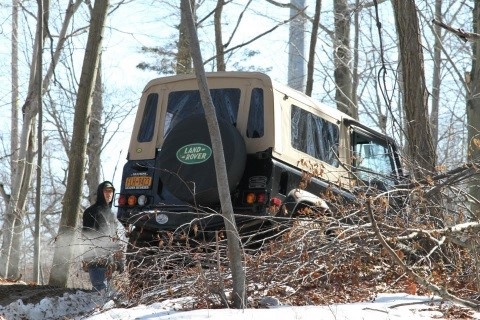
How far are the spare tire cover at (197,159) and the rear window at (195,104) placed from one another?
363 millimetres

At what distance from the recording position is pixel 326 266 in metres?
7.62

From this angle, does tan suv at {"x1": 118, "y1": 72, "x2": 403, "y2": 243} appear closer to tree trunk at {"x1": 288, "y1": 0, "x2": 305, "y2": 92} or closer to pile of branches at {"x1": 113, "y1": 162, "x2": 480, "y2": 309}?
pile of branches at {"x1": 113, "y1": 162, "x2": 480, "y2": 309}

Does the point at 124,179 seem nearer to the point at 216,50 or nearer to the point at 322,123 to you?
the point at 322,123

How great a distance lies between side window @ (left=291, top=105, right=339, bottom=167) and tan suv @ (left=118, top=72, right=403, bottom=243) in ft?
0.04

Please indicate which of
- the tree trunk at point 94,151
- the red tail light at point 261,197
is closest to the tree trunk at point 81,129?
the red tail light at point 261,197

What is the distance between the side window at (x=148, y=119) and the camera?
10.6 m

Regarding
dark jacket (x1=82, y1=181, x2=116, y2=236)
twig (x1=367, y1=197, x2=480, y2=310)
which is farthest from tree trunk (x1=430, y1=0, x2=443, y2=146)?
twig (x1=367, y1=197, x2=480, y2=310)

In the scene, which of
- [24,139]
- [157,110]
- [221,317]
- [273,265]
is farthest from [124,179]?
[24,139]

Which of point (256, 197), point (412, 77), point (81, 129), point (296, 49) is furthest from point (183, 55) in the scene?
point (256, 197)

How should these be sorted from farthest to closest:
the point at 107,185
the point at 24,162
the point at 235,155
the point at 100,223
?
the point at 24,162, the point at 107,185, the point at 100,223, the point at 235,155

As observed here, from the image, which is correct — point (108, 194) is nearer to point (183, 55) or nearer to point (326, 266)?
point (326, 266)

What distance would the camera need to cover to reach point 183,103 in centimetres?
1040

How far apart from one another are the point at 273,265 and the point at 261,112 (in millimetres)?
2476

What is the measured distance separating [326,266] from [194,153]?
92.8 inches
